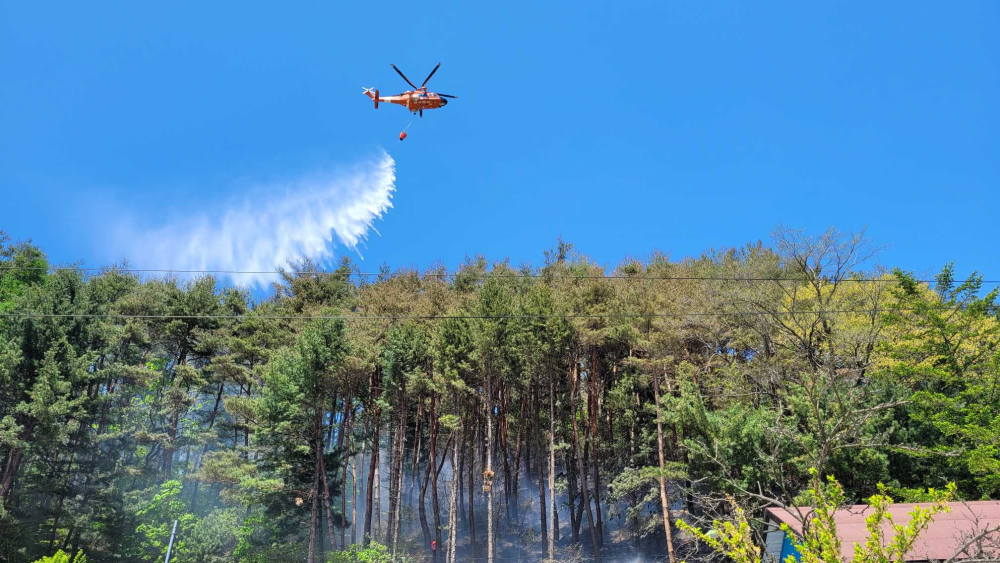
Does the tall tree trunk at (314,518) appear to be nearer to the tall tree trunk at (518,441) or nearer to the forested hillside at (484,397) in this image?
the forested hillside at (484,397)

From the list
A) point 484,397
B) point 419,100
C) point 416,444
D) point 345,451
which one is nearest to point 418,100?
point 419,100

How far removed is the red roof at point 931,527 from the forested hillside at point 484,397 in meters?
2.23

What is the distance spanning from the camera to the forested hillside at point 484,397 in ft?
53.0

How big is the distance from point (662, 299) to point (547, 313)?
4.31m

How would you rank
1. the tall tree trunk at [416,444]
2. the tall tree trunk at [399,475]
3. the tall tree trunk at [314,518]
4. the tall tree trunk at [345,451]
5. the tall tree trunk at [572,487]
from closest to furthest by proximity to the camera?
the tall tree trunk at [314,518]
the tall tree trunk at [399,475]
the tall tree trunk at [345,451]
the tall tree trunk at [572,487]
the tall tree trunk at [416,444]

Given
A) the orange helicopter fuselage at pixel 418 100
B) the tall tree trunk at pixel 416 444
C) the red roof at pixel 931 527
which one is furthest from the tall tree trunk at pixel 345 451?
the red roof at pixel 931 527

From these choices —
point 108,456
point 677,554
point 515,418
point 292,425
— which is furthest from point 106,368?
point 677,554

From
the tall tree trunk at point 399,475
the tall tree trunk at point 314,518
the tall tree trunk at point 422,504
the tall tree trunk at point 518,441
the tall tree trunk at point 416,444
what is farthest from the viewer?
the tall tree trunk at point 518,441

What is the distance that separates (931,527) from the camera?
1039 centimetres

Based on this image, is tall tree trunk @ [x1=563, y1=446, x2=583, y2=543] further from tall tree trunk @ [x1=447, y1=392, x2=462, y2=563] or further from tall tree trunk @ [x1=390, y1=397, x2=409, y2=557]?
tall tree trunk @ [x1=390, y1=397, x2=409, y2=557]

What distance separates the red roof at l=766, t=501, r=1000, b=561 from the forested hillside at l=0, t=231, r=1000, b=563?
2229 millimetres

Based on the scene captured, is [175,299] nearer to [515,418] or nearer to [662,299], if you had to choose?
[515,418]

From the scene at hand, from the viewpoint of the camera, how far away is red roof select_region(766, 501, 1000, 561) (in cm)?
966

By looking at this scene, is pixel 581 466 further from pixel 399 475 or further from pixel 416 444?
pixel 416 444
